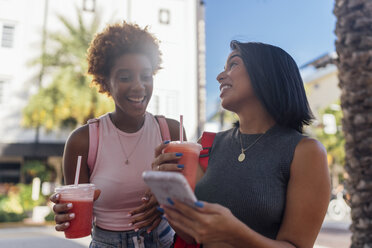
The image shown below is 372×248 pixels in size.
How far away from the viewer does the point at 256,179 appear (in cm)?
164

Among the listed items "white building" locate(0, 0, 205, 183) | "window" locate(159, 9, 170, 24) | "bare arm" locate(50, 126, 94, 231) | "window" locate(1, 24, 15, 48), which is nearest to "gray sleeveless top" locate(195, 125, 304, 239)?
"bare arm" locate(50, 126, 94, 231)

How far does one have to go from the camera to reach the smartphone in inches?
43.4

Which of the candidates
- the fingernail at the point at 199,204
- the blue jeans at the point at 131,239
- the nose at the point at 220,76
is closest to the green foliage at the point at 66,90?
the blue jeans at the point at 131,239

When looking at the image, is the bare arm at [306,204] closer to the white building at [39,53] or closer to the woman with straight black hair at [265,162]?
the woman with straight black hair at [265,162]

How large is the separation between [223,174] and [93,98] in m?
14.3

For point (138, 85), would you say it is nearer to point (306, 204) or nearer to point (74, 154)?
point (74, 154)

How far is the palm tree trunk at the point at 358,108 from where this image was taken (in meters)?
3.53

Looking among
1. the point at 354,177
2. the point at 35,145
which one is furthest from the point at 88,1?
the point at 354,177

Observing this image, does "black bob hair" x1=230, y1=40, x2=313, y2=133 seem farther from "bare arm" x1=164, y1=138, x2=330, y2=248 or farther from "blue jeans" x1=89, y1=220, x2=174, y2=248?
"blue jeans" x1=89, y1=220, x2=174, y2=248

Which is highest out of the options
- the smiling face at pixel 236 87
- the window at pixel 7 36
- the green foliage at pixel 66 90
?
the window at pixel 7 36

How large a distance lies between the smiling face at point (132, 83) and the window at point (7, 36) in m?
18.9

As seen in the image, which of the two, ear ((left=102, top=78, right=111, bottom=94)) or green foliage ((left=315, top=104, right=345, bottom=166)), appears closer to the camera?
ear ((left=102, top=78, right=111, bottom=94))

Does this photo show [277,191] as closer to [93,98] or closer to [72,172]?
[72,172]

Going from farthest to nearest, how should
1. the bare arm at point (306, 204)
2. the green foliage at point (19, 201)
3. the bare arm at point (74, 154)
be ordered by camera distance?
the green foliage at point (19, 201)
the bare arm at point (74, 154)
the bare arm at point (306, 204)
